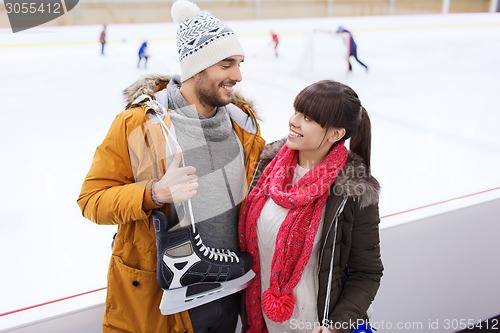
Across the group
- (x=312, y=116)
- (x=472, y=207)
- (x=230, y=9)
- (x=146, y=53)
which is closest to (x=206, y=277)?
(x=312, y=116)

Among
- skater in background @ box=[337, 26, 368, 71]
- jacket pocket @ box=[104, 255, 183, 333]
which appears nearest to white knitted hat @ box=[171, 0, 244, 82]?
jacket pocket @ box=[104, 255, 183, 333]

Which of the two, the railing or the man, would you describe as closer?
the man

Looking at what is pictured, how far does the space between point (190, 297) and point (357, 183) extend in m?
0.51

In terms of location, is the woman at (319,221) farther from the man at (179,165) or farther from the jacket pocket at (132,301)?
the jacket pocket at (132,301)

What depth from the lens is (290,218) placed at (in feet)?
3.73

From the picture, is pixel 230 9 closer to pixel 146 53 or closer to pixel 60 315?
pixel 146 53

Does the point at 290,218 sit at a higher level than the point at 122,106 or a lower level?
higher

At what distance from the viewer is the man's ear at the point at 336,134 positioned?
3.69 ft

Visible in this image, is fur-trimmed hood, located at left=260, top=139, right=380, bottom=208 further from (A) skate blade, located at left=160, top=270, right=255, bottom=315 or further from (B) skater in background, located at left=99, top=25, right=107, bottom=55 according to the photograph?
(B) skater in background, located at left=99, top=25, right=107, bottom=55

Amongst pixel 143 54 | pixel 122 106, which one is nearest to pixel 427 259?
pixel 122 106

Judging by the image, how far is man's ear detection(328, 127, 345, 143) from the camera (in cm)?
112

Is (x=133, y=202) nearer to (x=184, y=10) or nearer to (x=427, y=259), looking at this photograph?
(x=184, y=10)

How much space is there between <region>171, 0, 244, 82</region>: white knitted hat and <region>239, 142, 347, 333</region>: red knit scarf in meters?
0.32

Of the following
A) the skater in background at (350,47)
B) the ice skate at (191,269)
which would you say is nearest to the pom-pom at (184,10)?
the ice skate at (191,269)
